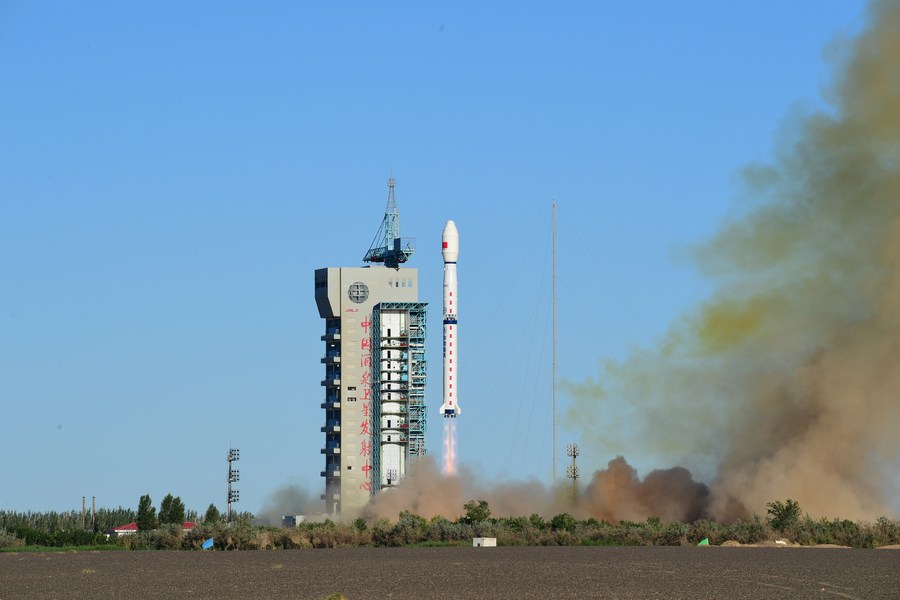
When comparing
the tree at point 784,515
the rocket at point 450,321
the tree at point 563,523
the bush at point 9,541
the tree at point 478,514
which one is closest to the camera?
the tree at point 784,515

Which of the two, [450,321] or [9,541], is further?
[450,321]

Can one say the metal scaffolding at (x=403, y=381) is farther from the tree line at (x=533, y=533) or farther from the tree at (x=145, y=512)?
the tree line at (x=533, y=533)

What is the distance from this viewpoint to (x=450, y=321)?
141625mm

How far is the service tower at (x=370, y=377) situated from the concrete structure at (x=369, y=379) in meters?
0.09

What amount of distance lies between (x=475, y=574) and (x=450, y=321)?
72.5 metres

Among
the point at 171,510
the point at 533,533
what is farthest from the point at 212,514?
the point at 533,533

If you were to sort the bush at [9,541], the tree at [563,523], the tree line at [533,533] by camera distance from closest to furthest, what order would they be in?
1. the tree line at [533,533]
2. the tree at [563,523]
3. the bush at [9,541]

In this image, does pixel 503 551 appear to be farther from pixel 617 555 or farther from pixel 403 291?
pixel 403 291

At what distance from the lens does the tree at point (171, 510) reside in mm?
154625

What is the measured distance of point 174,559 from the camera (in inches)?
3442

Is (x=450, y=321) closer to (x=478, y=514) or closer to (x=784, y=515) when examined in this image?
(x=478, y=514)

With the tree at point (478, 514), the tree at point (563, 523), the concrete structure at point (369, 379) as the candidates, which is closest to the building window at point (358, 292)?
the concrete structure at point (369, 379)

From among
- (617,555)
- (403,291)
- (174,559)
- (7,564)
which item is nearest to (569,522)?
(617,555)

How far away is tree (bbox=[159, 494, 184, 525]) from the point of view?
155 metres
